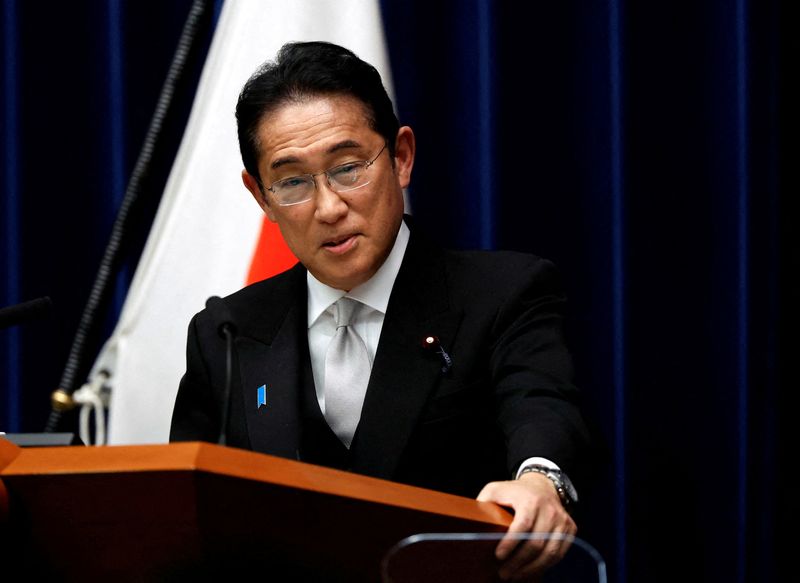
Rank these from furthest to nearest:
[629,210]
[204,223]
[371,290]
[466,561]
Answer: [629,210] → [204,223] → [371,290] → [466,561]

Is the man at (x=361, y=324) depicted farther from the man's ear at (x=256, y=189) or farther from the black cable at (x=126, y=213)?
the black cable at (x=126, y=213)

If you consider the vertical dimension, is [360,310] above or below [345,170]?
below

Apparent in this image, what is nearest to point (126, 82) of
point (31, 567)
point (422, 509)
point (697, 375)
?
point (697, 375)

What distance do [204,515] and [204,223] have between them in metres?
1.23

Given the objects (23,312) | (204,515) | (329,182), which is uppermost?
(329,182)

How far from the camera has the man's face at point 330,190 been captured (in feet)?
4.93

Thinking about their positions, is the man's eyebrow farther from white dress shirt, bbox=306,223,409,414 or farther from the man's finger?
the man's finger

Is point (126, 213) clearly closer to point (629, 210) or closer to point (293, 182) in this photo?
point (293, 182)

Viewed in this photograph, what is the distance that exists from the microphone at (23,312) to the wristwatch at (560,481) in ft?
1.76

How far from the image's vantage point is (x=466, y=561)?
0.72 meters

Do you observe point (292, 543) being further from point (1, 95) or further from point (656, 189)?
point (1, 95)

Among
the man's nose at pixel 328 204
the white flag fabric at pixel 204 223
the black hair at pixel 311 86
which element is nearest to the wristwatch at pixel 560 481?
the man's nose at pixel 328 204

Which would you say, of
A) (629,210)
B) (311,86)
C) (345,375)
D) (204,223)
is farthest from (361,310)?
(629,210)

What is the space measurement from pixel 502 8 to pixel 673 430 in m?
0.92
